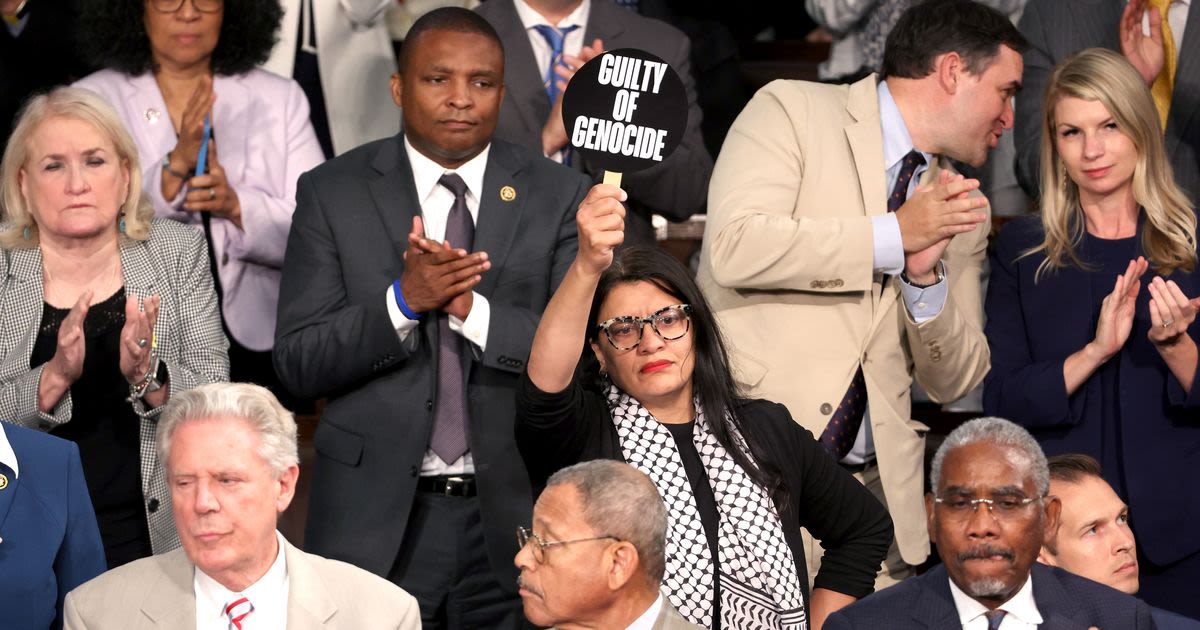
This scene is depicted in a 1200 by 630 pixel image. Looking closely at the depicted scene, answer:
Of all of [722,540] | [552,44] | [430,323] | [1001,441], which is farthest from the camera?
[552,44]

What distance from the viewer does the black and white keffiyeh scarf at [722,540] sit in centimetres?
373

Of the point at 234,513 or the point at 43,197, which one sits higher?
the point at 43,197

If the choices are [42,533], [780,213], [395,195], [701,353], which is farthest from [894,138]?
[42,533]

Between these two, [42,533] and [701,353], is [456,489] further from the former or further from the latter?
[42,533]

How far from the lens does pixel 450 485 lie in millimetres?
4117

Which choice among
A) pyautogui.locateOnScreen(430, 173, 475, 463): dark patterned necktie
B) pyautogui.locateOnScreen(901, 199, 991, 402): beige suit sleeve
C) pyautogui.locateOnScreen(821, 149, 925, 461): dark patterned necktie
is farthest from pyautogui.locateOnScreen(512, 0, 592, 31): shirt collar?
pyautogui.locateOnScreen(901, 199, 991, 402): beige suit sleeve

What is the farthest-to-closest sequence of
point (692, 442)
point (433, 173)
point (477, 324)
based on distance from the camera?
point (433, 173), point (477, 324), point (692, 442)

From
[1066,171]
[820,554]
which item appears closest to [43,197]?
[820,554]

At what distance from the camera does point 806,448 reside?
13.2 feet

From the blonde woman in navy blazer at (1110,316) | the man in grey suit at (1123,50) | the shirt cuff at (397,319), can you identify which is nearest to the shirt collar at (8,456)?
the shirt cuff at (397,319)

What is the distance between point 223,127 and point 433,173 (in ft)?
3.27

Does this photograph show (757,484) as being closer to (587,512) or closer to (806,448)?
(806,448)

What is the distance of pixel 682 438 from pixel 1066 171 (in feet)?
4.77

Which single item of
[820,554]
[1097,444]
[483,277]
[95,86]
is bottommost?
[820,554]
